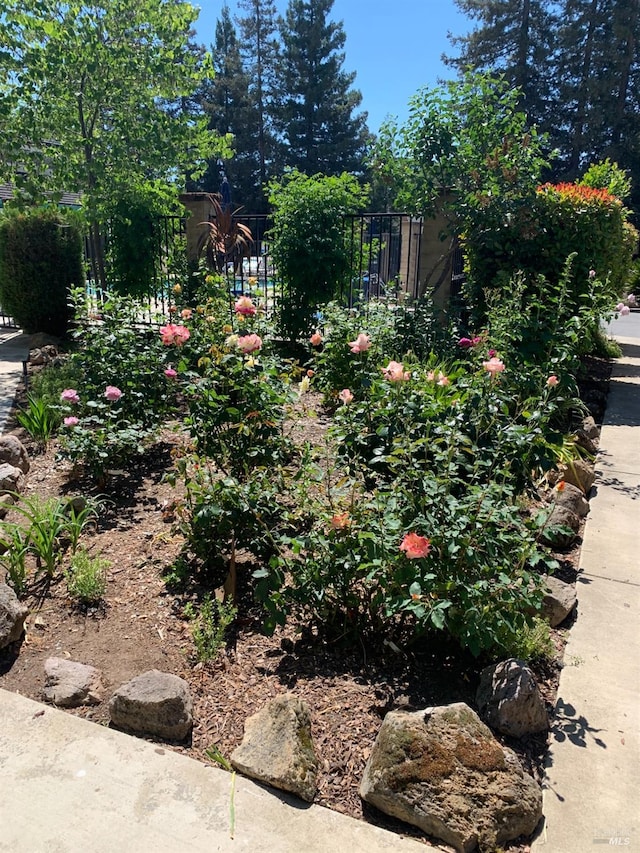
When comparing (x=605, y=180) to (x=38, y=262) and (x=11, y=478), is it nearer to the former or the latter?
(x=38, y=262)

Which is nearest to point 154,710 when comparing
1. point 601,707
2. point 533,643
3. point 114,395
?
point 533,643

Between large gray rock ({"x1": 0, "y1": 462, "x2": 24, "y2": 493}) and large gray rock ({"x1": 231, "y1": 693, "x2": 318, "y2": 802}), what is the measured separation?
7.79 feet

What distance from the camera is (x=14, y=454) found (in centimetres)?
416

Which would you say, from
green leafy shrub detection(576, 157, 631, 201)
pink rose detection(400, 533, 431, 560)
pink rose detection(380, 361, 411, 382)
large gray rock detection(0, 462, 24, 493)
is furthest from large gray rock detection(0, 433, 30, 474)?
green leafy shrub detection(576, 157, 631, 201)

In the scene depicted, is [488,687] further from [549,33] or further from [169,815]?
[549,33]

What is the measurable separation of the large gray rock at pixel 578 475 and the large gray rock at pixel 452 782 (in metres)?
2.39

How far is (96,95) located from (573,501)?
709 cm

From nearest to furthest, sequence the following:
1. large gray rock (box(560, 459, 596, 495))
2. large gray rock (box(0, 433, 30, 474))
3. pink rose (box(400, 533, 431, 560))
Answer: pink rose (box(400, 533, 431, 560)), large gray rock (box(560, 459, 596, 495)), large gray rock (box(0, 433, 30, 474))

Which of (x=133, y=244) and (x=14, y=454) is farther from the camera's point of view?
(x=133, y=244)

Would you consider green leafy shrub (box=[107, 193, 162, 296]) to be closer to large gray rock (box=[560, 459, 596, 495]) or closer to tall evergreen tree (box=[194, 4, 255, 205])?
large gray rock (box=[560, 459, 596, 495])

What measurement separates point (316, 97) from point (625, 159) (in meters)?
18.4

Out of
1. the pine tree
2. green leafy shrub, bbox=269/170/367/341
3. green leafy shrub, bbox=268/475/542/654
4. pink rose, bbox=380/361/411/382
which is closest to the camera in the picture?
green leafy shrub, bbox=268/475/542/654

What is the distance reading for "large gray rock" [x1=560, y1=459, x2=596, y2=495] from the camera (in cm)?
401

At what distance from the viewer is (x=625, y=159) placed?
29.8m
